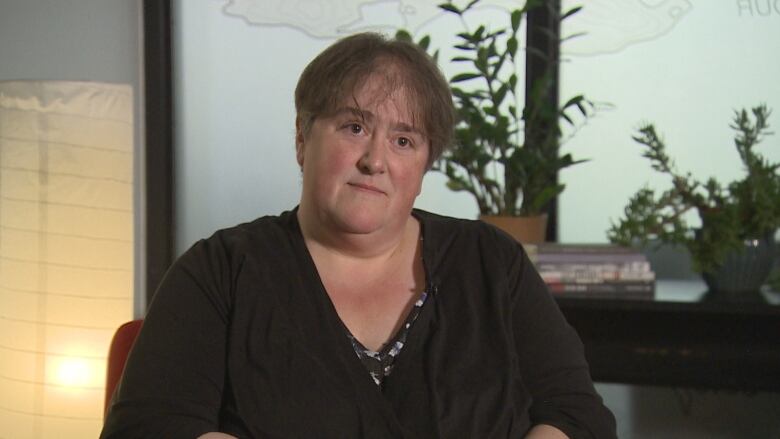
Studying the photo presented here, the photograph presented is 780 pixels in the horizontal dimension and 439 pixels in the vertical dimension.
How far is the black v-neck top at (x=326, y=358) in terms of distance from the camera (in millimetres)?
1330

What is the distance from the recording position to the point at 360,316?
1.46m

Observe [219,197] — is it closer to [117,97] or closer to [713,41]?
[117,97]

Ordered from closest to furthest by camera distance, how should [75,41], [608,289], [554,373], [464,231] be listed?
[554,373], [464,231], [608,289], [75,41]

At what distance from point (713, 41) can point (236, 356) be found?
64.8 inches

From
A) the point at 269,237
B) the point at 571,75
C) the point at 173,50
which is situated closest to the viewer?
the point at 269,237

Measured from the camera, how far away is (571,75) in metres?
2.51

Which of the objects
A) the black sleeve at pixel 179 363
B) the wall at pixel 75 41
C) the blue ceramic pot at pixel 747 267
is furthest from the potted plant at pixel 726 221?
the wall at pixel 75 41

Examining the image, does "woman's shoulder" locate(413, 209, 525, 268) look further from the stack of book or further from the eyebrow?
the stack of book

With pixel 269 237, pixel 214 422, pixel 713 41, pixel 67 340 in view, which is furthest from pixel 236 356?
pixel 713 41

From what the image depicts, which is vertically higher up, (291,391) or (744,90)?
(744,90)

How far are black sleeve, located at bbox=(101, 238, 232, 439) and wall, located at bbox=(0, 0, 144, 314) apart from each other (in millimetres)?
1362

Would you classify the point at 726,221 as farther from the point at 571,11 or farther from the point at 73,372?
the point at 73,372

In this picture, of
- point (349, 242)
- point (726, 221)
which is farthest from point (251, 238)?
point (726, 221)

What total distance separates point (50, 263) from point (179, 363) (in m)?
1.16
